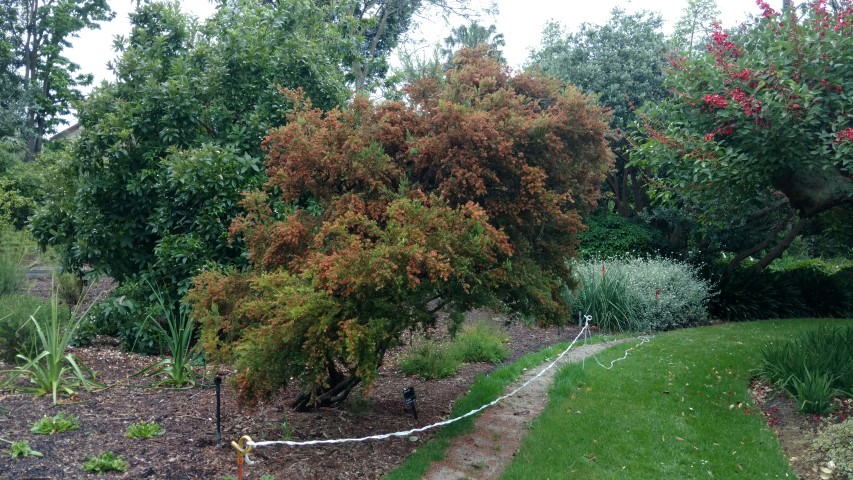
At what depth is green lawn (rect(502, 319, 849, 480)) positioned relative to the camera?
5.95 m

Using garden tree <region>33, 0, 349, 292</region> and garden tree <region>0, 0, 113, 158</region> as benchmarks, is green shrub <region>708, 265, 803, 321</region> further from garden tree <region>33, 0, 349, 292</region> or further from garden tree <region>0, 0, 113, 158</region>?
garden tree <region>0, 0, 113, 158</region>

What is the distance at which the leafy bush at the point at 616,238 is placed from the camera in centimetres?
1866

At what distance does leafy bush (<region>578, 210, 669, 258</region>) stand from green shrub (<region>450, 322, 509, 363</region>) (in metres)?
8.10

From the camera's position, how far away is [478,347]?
34.1ft

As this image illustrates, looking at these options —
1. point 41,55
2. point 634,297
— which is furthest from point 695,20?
point 41,55

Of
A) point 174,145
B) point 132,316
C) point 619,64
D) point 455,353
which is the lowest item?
point 455,353

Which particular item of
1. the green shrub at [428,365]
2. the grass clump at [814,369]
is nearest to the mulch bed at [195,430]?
the green shrub at [428,365]

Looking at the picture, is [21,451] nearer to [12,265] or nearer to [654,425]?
[654,425]

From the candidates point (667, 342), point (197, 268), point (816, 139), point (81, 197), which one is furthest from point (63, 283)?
point (816, 139)

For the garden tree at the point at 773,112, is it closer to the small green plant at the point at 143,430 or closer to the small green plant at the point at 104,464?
the small green plant at the point at 143,430

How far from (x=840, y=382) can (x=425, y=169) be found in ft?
16.8

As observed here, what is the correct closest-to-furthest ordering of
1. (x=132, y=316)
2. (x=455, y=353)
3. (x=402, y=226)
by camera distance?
(x=402, y=226)
(x=132, y=316)
(x=455, y=353)

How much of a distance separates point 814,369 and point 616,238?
37.8ft

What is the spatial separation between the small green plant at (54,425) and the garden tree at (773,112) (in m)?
6.84
